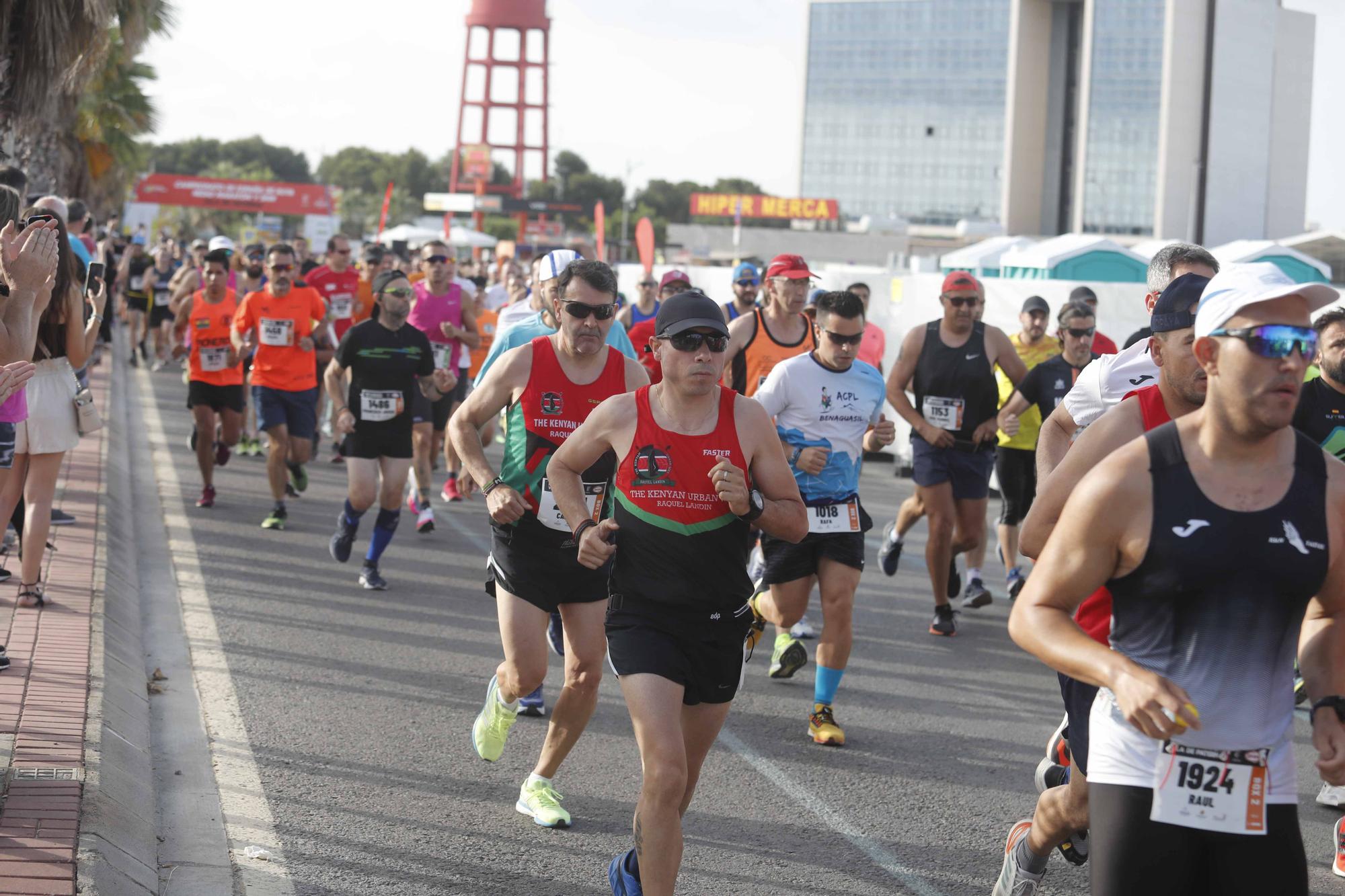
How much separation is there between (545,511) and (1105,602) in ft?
7.84

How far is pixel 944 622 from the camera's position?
29.1 ft

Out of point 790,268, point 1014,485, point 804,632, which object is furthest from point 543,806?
point 1014,485

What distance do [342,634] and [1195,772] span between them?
6046 mm

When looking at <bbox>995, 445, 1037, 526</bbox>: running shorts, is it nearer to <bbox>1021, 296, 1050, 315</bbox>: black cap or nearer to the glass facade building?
<bbox>1021, 296, 1050, 315</bbox>: black cap

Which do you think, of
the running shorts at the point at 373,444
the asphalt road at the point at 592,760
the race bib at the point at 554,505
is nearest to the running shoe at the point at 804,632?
the asphalt road at the point at 592,760

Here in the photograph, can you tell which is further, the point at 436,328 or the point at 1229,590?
the point at 436,328

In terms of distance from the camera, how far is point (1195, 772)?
2.90m

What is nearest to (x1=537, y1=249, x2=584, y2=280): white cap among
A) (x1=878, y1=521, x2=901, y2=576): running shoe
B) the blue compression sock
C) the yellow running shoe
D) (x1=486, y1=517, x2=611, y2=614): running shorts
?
(x1=486, y1=517, x2=611, y2=614): running shorts

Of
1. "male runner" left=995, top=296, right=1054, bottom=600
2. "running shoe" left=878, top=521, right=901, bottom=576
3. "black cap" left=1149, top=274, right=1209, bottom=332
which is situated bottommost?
"running shoe" left=878, top=521, right=901, bottom=576

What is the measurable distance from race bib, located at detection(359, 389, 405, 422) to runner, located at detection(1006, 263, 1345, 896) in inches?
273

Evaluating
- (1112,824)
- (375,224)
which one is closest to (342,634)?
(1112,824)

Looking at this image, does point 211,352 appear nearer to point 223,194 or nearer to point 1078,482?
point 1078,482

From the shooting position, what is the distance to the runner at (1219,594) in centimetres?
288

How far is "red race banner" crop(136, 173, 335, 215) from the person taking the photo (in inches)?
3041
